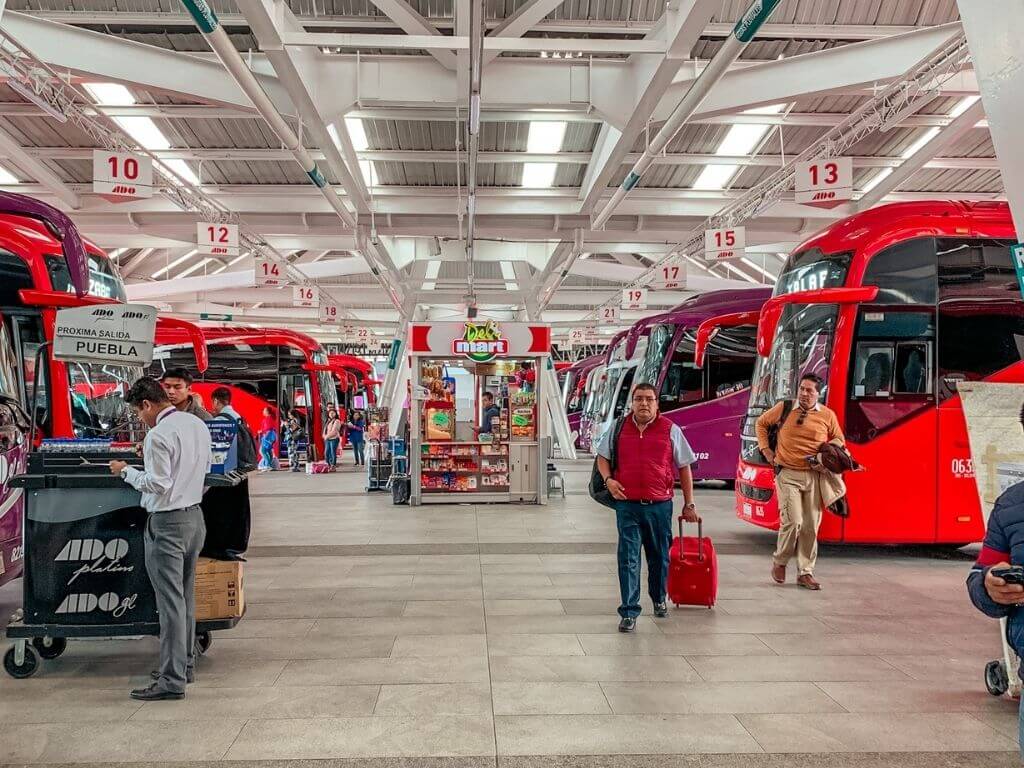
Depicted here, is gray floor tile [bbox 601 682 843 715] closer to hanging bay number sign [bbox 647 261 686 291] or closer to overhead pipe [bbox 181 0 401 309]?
overhead pipe [bbox 181 0 401 309]

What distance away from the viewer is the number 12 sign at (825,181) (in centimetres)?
1179

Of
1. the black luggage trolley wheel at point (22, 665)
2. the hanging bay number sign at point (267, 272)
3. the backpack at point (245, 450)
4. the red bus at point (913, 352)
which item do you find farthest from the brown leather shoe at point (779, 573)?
the hanging bay number sign at point (267, 272)

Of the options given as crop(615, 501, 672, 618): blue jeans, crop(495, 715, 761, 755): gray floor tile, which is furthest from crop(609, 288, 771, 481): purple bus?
crop(495, 715, 761, 755): gray floor tile

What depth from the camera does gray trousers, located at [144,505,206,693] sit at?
471 cm

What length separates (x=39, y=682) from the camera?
5.06 meters

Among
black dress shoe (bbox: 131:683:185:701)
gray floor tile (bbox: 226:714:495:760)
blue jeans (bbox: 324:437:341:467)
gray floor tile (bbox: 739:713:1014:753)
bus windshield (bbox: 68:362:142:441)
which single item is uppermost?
bus windshield (bbox: 68:362:142:441)

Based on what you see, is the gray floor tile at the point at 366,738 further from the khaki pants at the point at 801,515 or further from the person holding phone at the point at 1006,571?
the khaki pants at the point at 801,515

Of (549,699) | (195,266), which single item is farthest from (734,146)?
(195,266)

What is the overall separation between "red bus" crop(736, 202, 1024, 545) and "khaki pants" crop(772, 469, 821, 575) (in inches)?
51.8

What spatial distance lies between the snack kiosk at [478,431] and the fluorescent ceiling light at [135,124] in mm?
5308

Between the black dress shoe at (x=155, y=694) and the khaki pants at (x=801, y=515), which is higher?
the khaki pants at (x=801, y=515)

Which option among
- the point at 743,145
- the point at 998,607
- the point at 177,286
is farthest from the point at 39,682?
the point at 177,286

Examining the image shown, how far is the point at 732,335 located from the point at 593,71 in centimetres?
664

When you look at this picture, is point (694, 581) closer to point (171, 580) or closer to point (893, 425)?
point (893, 425)
